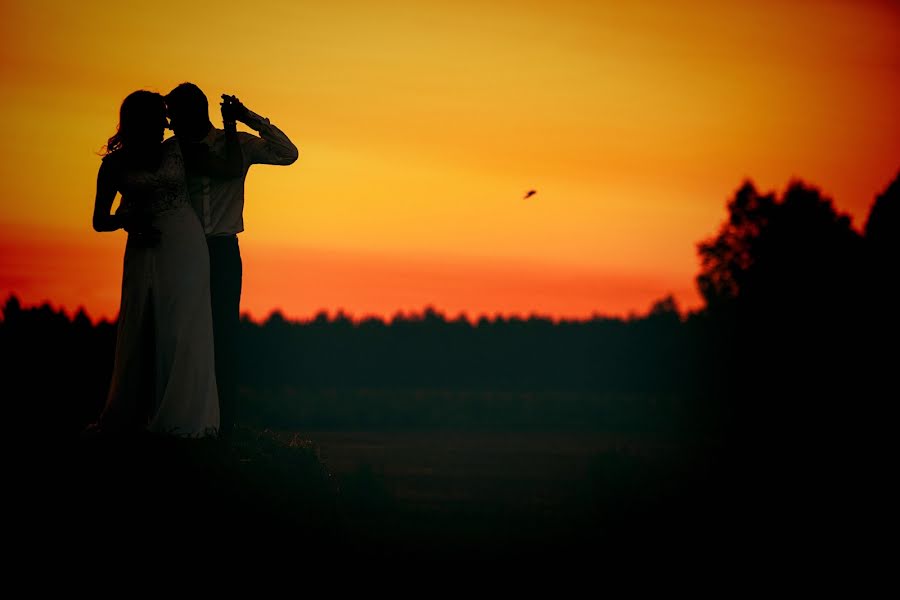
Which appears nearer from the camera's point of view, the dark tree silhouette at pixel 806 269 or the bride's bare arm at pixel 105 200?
the bride's bare arm at pixel 105 200

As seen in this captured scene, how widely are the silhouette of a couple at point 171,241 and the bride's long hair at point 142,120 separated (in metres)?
0.01

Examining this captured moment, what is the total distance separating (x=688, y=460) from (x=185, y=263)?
240ft

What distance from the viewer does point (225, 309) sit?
47.2ft

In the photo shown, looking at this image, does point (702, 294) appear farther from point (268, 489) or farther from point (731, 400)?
point (268, 489)

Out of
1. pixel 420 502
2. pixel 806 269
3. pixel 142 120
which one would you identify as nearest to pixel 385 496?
pixel 806 269

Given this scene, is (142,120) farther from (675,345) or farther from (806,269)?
(675,345)

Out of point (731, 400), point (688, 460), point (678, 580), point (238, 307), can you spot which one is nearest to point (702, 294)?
point (731, 400)

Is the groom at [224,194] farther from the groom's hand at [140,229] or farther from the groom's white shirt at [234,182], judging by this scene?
the groom's hand at [140,229]

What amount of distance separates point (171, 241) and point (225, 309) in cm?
105

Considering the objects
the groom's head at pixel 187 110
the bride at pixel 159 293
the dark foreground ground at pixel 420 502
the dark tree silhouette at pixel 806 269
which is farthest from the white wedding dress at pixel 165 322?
the dark tree silhouette at pixel 806 269

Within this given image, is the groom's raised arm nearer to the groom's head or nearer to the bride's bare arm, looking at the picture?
the groom's head

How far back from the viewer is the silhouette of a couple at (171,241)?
44.2ft

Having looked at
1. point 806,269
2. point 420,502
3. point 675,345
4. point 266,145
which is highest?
point 675,345

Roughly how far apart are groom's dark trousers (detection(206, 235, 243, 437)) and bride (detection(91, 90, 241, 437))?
1.21 feet
